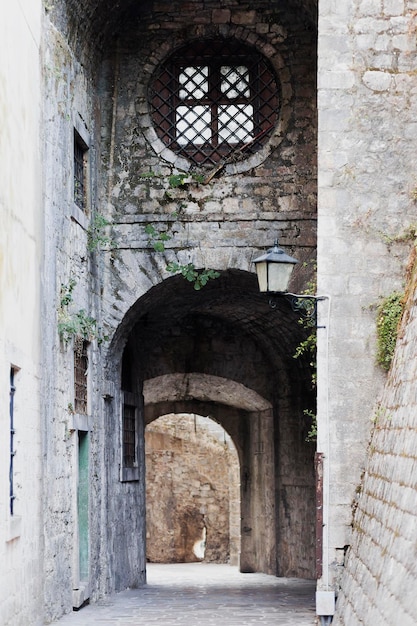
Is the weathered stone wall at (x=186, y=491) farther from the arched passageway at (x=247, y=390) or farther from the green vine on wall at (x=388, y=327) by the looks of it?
the green vine on wall at (x=388, y=327)

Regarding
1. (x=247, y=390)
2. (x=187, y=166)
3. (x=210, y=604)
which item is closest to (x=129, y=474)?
(x=210, y=604)


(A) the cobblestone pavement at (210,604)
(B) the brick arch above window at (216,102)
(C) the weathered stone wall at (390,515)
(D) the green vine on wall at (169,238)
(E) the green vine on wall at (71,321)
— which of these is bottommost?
(A) the cobblestone pavement at (210,604)

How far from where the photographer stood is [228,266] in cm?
1227

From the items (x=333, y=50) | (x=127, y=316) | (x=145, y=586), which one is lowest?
(x=145, y=586)

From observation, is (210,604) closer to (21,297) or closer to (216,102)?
(21,297)

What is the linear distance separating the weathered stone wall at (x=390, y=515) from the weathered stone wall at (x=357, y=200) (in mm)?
312

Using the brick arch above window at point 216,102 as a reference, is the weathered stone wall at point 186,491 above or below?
below

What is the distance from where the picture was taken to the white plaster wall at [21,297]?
26.2 ft

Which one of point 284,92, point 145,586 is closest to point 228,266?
point 284,92

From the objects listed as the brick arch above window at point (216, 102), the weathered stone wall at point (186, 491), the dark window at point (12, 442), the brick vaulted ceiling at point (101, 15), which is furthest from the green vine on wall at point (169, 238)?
the weathered stone wall at point (186, 491)

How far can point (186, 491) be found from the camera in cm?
2391

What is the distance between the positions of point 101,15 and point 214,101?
1681 mm

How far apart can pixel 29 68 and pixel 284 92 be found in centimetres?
397

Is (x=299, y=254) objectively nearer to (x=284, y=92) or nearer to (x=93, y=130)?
(x=284, y=92)
